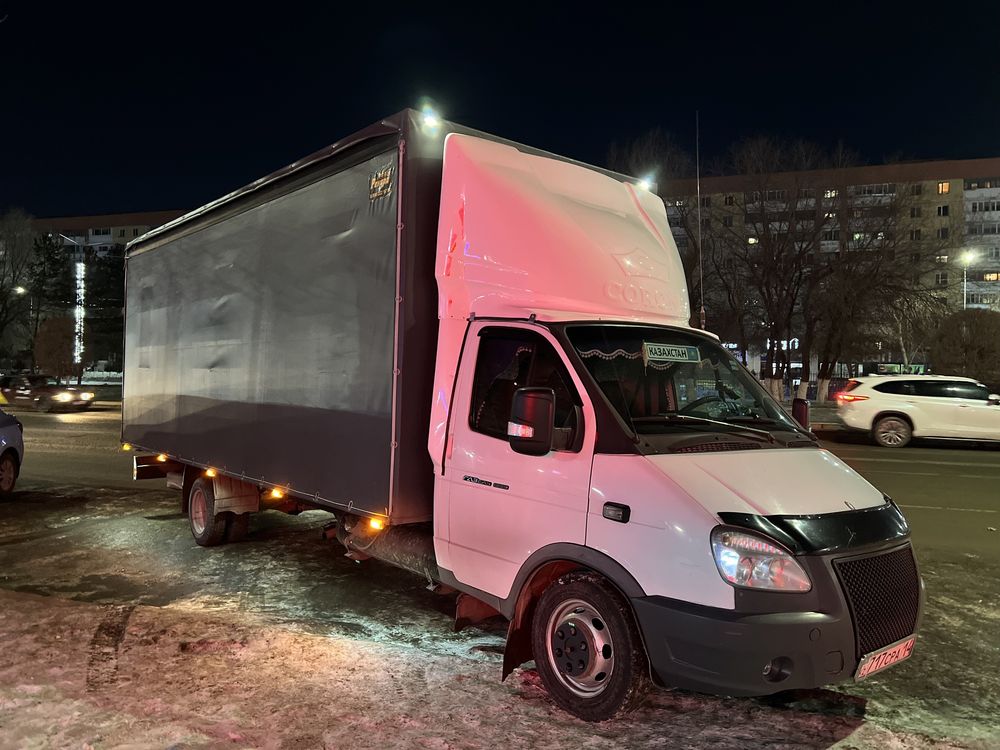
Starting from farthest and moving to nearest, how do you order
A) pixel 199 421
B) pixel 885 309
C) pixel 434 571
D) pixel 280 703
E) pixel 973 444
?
pixel 885 309 → pixel 973 444 → pixel 199 421 → pixel 434 571 → pixel 280 703

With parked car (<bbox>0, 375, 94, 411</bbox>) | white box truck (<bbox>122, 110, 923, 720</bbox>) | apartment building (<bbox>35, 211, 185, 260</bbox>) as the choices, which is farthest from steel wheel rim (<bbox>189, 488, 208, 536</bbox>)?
apartment building (<bbox>35, 211, 185, 260</bbox>)

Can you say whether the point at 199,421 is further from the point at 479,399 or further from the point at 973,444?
the point at 973,444

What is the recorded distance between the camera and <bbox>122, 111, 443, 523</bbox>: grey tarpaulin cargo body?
4.58 meters

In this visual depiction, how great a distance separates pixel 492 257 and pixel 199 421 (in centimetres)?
412

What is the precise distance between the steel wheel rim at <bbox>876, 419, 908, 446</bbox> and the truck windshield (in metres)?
14.0

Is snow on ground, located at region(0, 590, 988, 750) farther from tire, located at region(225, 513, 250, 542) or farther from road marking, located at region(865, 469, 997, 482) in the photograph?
road marking, located at region(865, 469, 997, 482)

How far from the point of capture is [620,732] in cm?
362

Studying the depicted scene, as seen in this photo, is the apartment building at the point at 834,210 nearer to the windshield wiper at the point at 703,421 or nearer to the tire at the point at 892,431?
the tire at the point at 892,431

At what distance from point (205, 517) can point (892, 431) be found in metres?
15.1

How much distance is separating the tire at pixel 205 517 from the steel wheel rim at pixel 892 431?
49.0 feet

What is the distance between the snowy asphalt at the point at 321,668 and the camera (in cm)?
362

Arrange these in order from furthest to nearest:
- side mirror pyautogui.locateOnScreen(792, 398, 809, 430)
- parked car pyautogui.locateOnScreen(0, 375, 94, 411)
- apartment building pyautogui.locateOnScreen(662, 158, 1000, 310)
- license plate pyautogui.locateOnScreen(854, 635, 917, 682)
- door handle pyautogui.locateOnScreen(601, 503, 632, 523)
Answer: parked car pyautogui.locateOnScreen(0, 375, 94, 411)
apartment building pyautogui.locateOnScreen(662, 158, 1000, 310)
side mirror pyautogui.locateOnScreen(792, 398, 809, 430)
door handle pyautogui.locateOnScreen(601, 503, 632, 523)
license plate pyautogui.locateOnScreen(854, 635, 917, 682)

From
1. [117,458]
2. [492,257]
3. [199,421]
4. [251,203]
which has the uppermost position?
[251,203]

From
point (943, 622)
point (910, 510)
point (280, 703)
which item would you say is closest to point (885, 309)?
point (910, 510)
